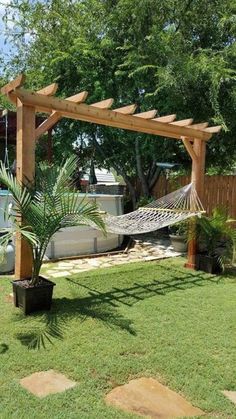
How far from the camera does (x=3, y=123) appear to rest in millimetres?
8633

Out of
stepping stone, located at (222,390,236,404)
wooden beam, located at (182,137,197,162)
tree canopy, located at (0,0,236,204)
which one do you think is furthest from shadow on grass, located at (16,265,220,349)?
tree canopy, located at (0,0,236,204)

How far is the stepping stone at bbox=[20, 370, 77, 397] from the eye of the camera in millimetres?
2403

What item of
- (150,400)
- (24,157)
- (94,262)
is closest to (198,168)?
(94,262)

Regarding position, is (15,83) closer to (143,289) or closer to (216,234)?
(143,289)

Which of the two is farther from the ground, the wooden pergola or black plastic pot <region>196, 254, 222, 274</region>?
the wooden pergola

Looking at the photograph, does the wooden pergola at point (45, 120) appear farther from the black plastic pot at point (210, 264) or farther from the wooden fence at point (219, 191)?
the wooden fence at point (219, 191)

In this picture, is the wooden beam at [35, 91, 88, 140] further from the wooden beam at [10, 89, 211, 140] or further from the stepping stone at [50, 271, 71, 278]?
the stepping stone at [50, 271, 71, 278]

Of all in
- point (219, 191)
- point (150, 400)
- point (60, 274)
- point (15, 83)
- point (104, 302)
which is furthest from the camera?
point (219, 191)

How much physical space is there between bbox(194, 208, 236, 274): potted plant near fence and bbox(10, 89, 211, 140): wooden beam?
129 centimetres

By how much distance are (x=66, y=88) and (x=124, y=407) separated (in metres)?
7.48

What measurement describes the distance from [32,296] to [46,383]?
1327 mm

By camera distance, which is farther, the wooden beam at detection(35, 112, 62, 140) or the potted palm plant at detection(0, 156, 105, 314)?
the wooden beam at detection(35, 112, 62, 140)

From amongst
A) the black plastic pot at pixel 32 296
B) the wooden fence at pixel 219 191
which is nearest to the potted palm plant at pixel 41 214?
the black plastic pot at pixel 32 296

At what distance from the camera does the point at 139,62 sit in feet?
25.0
